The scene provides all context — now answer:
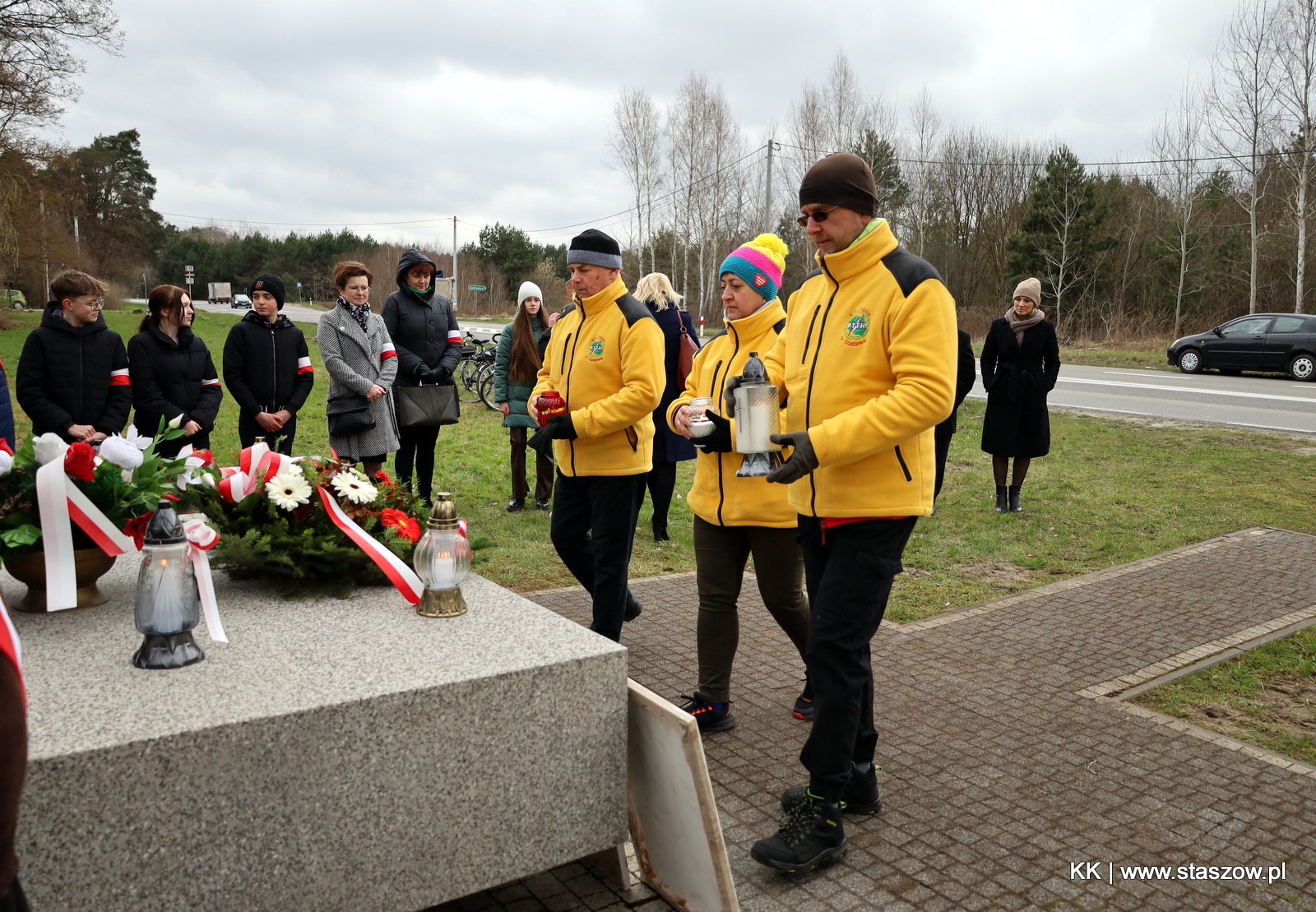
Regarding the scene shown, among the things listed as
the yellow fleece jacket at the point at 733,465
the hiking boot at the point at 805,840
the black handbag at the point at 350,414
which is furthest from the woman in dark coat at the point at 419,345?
the hiking boot at the point at 805,840

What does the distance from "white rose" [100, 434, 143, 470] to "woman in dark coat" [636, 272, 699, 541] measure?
12.8ft

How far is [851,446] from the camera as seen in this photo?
2.96 metres

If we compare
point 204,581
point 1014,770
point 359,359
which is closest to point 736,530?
point 1014,770

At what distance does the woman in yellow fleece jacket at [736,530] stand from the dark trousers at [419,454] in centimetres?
433

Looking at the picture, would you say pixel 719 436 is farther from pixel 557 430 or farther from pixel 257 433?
pixel 257 433

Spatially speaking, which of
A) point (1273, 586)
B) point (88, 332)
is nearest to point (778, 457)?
point (1273, 586)

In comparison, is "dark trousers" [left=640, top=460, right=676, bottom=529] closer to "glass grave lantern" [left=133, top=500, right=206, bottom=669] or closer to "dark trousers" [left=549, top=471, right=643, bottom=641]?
"dark trousers" [left=549, top=471, right=643, bottom=641]

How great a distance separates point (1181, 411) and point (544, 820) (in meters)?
16.4

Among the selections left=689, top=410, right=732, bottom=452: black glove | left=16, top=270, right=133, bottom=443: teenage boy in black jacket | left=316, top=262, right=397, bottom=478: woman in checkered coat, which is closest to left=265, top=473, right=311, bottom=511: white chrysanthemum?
left=689, top=410, right=732, bottom=452: black glove

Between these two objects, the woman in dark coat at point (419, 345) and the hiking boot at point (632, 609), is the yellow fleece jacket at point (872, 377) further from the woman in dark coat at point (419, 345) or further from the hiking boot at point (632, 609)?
the woman in dark coat at point (419, 345)

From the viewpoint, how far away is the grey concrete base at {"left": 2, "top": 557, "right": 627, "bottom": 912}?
2.05 meters

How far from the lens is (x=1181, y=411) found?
53.5 feet

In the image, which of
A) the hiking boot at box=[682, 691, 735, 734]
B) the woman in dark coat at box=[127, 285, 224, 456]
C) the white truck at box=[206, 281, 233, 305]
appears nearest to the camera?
the hiking boot at box=[682, 691, 735, 734]

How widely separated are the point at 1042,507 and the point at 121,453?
8183mm
